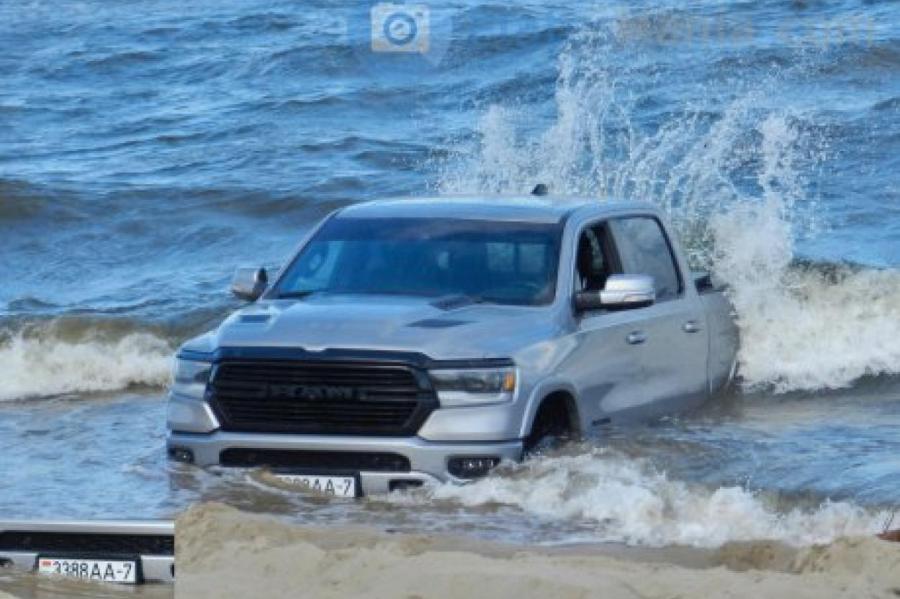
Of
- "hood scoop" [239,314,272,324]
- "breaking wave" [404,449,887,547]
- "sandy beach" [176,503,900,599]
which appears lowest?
"breaking wave" [404,449,887,547]

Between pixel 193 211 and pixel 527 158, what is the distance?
12.9 ft

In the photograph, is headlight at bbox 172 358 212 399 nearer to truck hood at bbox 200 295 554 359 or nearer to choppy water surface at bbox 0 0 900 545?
truck hood at bbox 200 295 554 359

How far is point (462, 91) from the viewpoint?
27047mm

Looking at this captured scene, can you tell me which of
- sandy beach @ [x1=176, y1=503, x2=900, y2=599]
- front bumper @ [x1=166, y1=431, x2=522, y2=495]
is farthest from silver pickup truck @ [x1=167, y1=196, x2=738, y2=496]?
sandy beach @ [x1=176, y1=503, x2=900, y2=599]

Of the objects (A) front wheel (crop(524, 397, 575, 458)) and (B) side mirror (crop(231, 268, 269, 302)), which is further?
(B) side mirror (crop(231, 268, 269, 302))

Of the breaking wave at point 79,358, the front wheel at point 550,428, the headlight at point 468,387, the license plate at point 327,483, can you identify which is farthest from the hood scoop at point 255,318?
the breaking wave at point 79,358

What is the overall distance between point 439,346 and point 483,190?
915cm

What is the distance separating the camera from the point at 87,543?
794 centimetres

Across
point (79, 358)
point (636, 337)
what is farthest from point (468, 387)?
point (79, 358)

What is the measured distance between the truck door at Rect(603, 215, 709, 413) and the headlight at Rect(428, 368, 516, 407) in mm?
1273

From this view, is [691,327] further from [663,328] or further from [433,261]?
[433,261]

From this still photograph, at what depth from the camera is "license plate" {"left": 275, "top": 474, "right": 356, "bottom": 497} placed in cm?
1003

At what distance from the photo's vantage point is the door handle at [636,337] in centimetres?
1132

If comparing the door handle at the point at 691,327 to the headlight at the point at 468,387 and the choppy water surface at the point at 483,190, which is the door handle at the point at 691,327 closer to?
the choppy water surface at the point at 483,190
